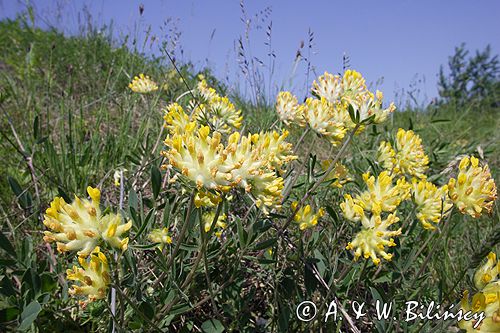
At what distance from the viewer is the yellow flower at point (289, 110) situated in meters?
1.95

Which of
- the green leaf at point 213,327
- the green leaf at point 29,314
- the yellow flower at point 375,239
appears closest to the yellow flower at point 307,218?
the yellow flower at point 375,239

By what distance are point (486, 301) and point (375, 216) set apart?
17.0 inches

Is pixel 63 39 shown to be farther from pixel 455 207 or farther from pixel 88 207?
pixel 455 207

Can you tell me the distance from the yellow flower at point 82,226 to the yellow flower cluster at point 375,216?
2.58 feet

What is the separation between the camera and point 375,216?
4.82 ft

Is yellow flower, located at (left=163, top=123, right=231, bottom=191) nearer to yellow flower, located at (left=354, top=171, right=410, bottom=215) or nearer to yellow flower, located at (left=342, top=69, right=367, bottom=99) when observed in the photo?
yellow flower, located at (left=354, top=171, right=410, bottom=215)

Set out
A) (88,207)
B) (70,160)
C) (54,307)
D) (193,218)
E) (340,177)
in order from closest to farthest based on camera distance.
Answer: (88,207), (193,218), (54,307), (340,177), (70,160)

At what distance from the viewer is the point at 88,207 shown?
1.12m

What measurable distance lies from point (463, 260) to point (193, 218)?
155 centimetres

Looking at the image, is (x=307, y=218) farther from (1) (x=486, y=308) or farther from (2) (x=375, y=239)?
(1) (x=486, y=308)

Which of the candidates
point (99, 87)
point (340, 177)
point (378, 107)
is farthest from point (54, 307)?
point (99, 87)

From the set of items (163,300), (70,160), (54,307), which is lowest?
(54,307)

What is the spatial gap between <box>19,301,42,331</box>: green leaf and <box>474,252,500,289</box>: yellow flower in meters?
1.44

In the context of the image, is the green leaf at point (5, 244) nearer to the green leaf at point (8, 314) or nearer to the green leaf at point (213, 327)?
the green leaf at point (8, 314)
